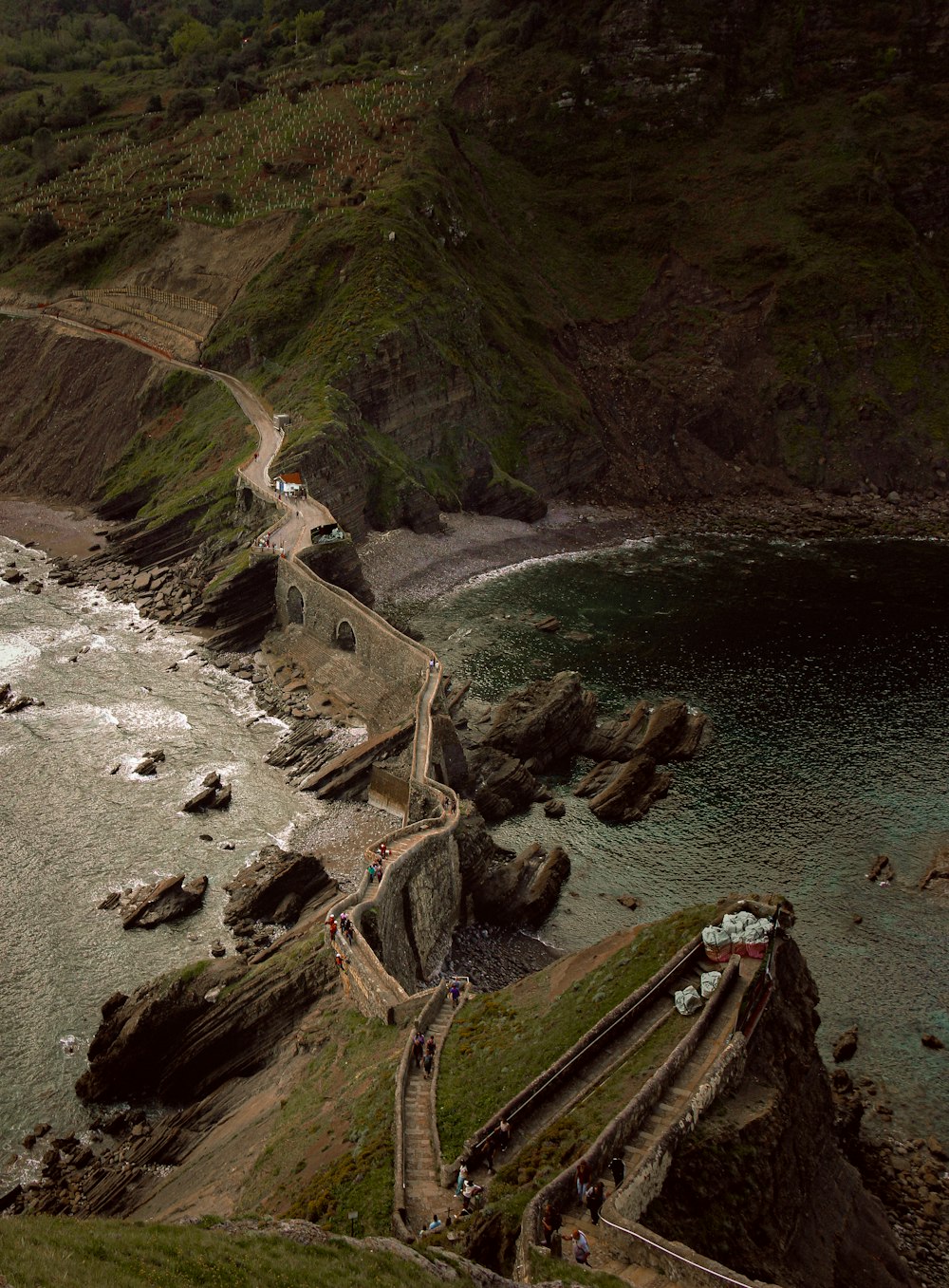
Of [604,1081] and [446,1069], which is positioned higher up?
[604,1081]

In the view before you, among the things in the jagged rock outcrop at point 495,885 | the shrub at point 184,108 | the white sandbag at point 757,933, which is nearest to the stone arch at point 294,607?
→ the jagged rock outcrop at point 495,885

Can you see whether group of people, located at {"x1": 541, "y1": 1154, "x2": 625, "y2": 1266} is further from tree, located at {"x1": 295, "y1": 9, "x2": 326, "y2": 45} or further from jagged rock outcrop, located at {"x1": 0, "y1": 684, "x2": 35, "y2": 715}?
tree, located at {"x1": 295, "y1": 9, "x2": 326, "y2": 45}

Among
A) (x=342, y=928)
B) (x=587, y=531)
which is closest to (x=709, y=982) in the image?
(x=342, y=928)

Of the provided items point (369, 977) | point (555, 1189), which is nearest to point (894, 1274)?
point (555, 1189)

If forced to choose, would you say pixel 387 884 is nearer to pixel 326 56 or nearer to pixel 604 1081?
pixel 604 1081

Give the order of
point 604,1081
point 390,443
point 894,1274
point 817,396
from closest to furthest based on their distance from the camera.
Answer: point 604,1081 < point 894,1274 < point 390,443 < point 817,396
